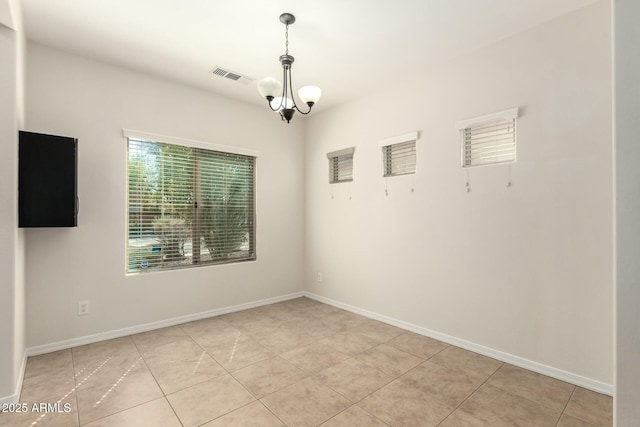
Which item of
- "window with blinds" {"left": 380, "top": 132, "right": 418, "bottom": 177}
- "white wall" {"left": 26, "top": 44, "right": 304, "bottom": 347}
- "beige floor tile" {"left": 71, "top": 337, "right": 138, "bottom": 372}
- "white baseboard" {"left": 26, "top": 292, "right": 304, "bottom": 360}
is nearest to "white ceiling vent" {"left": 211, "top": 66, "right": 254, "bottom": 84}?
"white wall" {"left": 26, "top": 44, "right": 304, "bottom": 347}

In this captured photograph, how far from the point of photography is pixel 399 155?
12.1ft

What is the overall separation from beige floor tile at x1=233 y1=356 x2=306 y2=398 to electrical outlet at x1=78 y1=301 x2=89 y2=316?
1.75 m

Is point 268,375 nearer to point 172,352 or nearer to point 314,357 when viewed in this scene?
point 314,357

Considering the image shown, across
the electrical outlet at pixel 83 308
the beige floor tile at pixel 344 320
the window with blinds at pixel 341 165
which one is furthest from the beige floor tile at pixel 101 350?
the window with blinds at pixel 341 165

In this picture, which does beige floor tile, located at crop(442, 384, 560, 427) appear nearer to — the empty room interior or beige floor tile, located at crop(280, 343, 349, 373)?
the empty room interior

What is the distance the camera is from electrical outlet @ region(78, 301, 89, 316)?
9.94ft

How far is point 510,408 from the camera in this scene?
2.08 meters

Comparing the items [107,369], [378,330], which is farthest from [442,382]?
[107,369]

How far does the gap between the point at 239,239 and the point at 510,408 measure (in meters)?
3.40

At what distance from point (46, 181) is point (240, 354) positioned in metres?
2.18

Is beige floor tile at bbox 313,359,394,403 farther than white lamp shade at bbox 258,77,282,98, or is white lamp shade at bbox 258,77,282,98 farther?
white lamp shade at bbox 258,77,282,98

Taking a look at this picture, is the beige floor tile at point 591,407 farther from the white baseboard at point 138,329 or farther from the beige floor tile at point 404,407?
the white baseboard at point 138,329

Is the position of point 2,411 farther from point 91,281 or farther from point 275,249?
point 275,249

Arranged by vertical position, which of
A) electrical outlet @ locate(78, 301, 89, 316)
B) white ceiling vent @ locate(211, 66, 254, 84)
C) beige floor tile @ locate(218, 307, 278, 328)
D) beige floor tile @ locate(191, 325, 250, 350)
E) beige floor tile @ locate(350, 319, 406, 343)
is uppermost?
white ceiling vent @ locate(211, 66, 254, 84)
